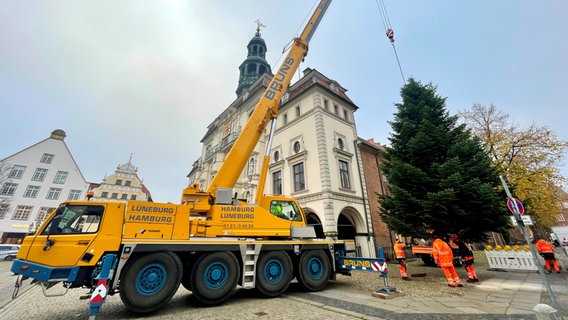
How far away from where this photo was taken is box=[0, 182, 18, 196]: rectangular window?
28609 millimetres

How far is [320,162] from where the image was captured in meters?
16.4

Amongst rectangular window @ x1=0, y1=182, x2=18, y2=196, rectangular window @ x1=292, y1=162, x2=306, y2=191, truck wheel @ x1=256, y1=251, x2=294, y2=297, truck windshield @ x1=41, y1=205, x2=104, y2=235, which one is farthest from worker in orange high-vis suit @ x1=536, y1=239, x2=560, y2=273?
rectangular window @ x1=0, y1=182, x2=18, y2=196

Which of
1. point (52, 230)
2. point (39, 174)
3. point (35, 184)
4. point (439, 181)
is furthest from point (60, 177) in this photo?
point (439, 181)

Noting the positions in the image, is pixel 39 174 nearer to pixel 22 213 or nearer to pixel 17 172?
pixel 17 172

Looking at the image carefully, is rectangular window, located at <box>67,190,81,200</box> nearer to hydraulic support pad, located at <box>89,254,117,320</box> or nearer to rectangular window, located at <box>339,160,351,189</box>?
rectangular window, located at <box>339,160,351,189</box>

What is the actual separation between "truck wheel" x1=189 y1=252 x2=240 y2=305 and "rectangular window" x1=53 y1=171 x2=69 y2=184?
131ft

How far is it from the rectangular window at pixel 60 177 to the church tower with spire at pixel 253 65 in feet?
91.2

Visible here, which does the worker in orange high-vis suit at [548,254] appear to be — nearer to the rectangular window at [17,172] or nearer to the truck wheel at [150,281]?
the truck wheel at [150,281]

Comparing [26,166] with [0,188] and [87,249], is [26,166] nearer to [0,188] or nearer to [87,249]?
[0,188]

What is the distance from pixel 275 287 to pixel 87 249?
4.77 m

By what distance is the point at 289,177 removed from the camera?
1816 cm

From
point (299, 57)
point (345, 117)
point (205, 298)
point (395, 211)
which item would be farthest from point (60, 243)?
point (345, 117)

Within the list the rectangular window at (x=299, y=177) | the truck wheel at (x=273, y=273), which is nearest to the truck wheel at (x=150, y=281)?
the truck wheel at (x=273, y=273)

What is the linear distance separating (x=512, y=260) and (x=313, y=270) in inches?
427
